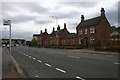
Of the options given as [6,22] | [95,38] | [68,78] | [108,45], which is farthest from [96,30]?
[68,78]

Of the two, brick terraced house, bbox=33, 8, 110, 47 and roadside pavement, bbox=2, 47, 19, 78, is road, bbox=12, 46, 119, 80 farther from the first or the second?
brick terraced house, bbox=33, 8, 110, 47

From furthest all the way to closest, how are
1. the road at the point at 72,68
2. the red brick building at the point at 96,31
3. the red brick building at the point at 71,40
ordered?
1. the red brick building at the point at 71,40
2. the red brick building at the point at 96,31
3. the road at the point at 72,68

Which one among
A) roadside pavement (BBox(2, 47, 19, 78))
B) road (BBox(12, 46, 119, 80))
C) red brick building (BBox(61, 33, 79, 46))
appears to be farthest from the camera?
red brick building (BBox(61, 33, 79, 46))

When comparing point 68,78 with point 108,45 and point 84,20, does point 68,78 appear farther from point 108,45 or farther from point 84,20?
point 84,20

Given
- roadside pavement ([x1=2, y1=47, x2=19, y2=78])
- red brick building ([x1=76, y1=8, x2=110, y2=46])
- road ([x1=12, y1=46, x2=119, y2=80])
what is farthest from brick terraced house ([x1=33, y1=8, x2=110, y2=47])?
roadside pavement ([x1=2, y1=47, x2=19, y2=78])

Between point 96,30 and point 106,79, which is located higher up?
point 96,30

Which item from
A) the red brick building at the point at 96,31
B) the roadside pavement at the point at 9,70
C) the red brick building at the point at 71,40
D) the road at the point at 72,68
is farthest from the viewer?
the red brick building at the point at 71,40

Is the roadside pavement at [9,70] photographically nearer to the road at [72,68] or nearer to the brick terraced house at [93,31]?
the road at [72,68]

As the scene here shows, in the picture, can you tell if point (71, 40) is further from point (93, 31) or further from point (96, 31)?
point (96, 31)

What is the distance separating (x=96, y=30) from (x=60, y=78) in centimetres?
4445

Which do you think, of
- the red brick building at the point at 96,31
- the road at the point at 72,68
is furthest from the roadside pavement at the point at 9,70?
the red brick building at the point at 96,31

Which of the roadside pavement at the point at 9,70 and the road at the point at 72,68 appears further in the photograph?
the road at the point at 72,68

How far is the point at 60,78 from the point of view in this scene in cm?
808

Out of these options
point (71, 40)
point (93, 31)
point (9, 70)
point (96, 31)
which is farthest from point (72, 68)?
point (71, 40)
